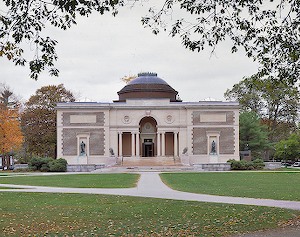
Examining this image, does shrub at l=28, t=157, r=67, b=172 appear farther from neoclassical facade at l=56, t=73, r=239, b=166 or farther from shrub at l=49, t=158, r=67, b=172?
neoclassical facade at l=56, t=73, r=239, b=166

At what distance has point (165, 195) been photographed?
2144cm

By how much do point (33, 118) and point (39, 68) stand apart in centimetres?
5616

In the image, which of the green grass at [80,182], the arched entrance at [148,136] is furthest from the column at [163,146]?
the green grass at [80,182]

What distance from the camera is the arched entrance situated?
6406 centimetres

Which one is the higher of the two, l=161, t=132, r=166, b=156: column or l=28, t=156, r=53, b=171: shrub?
l=161, t=132, r=166, b=156: column

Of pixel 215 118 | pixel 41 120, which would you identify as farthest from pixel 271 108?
pixel 41 120

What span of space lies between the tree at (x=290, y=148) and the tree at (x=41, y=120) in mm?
29969

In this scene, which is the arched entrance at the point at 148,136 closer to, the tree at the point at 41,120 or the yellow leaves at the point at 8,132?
the tree at the point at 41,120

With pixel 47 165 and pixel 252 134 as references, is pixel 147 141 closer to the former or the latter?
pixel 252 134

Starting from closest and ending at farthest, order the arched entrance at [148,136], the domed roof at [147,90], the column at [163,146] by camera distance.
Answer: the column at [163,146] < the arched entrance at [148,136] < the domed roof at [147,90]

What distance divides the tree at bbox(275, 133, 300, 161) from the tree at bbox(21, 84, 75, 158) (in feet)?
98.3

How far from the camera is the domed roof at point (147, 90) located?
6481 cm

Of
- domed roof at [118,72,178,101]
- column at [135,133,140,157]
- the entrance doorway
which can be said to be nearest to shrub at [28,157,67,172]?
column at [135,133,140,157]

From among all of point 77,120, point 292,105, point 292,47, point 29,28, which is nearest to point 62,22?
point 29,28
